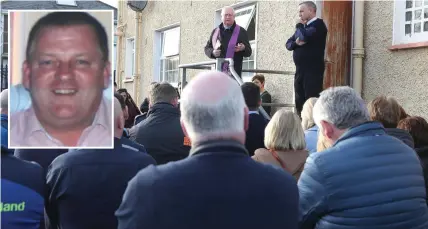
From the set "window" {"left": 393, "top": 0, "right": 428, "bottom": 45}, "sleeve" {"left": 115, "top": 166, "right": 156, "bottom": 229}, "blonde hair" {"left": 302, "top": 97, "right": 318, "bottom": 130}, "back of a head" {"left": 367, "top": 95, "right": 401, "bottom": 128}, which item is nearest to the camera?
"sleeve" {"left": 115, "top": 166, "right": 156, "bottom": 229}

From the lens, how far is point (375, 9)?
725 cm

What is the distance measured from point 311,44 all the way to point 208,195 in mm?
4969

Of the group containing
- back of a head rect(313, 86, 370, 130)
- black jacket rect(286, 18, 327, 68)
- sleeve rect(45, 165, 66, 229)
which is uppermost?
black jacket rect(286, 18, 327, 68)

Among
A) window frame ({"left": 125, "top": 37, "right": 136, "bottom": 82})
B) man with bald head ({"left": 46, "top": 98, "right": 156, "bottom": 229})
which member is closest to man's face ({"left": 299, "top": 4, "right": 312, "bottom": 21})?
man with bald head ({"left": 46, "top": 98, "right": 156, "bottom": 229})

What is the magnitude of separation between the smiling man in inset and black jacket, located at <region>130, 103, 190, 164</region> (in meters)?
1.99

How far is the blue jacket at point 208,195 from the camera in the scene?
6.32 feet

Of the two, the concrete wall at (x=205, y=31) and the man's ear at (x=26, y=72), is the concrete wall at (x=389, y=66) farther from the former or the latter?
the man's ear at (x=26, y=72)

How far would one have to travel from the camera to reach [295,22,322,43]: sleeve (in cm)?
654

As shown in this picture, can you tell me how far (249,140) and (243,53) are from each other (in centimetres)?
282

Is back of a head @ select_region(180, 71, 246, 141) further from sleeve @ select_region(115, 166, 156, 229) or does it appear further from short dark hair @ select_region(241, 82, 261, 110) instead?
short dark hair @ select_region(241, 82, 261, 110)

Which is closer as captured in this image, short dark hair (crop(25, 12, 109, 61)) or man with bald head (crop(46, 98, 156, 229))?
short dark hair (crop(25, 12, 109, 61))

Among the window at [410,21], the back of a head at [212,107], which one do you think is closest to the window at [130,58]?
the window at [410,21]

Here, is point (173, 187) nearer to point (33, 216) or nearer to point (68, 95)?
point (68, 95)

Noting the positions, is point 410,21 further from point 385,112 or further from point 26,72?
point 26,72
